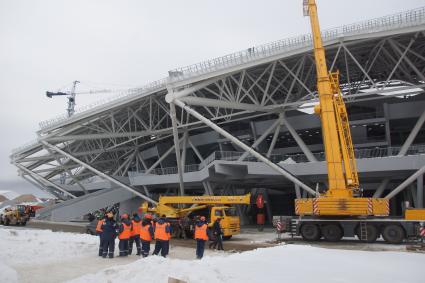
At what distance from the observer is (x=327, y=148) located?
20.2 meters

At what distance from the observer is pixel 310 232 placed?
68.8 feet

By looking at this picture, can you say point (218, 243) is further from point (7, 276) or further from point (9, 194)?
point (9, 194)

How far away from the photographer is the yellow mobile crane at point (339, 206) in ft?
63.7

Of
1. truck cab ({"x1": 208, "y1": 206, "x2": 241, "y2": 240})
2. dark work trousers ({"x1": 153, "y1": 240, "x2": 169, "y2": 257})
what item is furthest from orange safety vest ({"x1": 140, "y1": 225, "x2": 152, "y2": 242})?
truck cab ({"x1": 208, "y1": 206, "x2": 241, "y2": 240})

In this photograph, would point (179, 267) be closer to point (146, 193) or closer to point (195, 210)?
point (195, 210)

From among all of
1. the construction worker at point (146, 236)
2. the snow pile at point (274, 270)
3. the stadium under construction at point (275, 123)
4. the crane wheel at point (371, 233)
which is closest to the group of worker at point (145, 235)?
the construction worker at point (146, 236)

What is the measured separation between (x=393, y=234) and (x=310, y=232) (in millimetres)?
4088

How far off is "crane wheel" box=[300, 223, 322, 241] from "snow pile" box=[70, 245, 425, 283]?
32.2ft

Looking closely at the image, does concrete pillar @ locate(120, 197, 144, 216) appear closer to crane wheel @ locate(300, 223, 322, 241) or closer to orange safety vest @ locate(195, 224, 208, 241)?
crane wheel @ locate(300, 223, 322, 241)

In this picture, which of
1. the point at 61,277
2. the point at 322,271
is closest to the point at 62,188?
the point at 61,277

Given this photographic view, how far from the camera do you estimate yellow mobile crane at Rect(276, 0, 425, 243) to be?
19.4 m

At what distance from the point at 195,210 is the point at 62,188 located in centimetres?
4479

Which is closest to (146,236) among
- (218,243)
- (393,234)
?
(218,243)

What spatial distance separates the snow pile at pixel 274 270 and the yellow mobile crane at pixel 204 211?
38.4 feet
